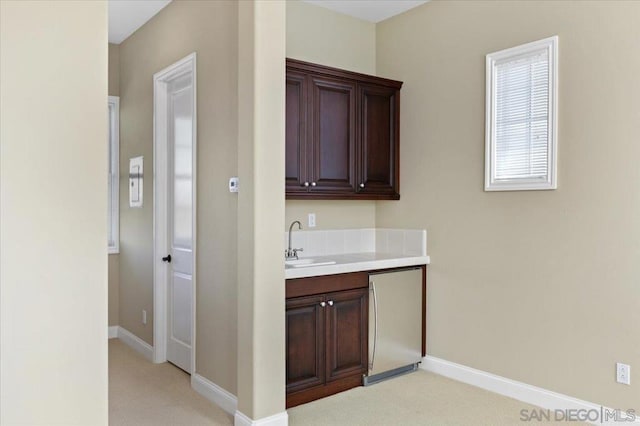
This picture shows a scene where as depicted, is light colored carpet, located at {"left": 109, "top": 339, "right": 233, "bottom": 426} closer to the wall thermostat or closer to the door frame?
the door frame

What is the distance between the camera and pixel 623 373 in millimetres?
2855

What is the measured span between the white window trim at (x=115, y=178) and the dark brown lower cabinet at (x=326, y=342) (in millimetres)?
2678

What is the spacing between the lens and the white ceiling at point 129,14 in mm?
4016

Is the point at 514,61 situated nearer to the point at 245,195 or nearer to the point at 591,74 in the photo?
the point at 591,74

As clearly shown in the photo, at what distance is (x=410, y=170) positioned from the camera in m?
4.17

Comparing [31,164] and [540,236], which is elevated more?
[31,164]

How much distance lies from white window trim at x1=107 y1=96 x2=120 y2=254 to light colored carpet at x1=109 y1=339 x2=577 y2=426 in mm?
1661

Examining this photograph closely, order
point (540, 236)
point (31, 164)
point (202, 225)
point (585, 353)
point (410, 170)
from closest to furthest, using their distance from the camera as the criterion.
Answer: point (31, 164) → point (585, 353) → point (540, 236) → point (202, 225) → point (410, 170)

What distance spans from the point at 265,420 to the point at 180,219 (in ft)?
6.13

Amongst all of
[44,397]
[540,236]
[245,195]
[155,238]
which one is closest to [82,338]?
[44,397]

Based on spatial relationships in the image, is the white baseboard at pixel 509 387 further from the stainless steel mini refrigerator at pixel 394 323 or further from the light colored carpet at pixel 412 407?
the stainless steel mini refrigerator at pixel 394 323

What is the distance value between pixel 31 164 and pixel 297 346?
1.98m

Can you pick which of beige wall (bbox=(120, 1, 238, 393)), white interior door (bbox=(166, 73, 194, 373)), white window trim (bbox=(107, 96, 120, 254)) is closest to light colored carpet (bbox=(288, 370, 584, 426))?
beige wall (bbox=(120, 1, 238, 393))

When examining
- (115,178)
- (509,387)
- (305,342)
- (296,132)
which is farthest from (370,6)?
(509,387)
